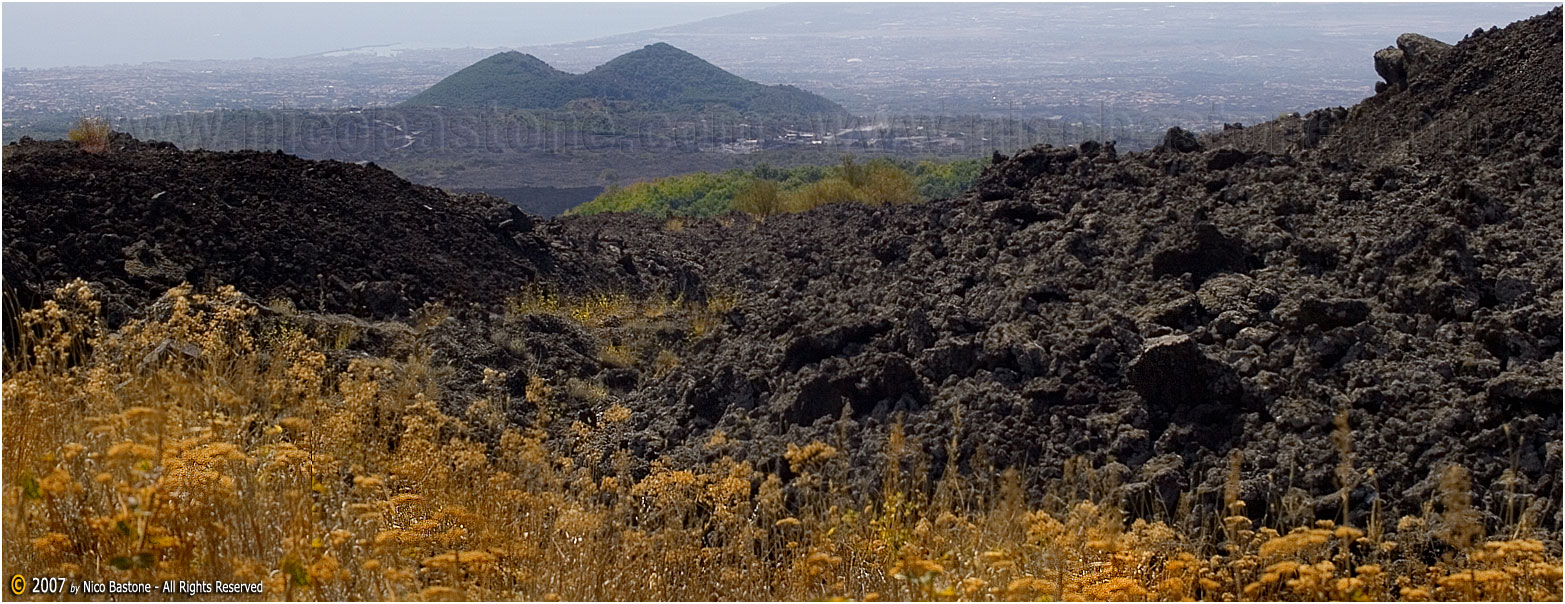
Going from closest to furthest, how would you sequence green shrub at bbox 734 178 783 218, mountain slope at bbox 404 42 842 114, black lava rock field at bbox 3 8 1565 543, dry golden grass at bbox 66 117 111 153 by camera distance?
black lava rock field at bbox 3 8 1565 543 → dry golden grass at bbox 66 117 111 153 → green shrub at bbox 734 178 783 218 → mountain slope at bbox 404 42 842 114

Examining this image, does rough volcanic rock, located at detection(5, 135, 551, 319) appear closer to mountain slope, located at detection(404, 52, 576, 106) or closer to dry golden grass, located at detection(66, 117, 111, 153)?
dry golden grass, located at detection(66, 117, 111, 153)

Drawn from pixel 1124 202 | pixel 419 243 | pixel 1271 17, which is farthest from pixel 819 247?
pixel 1271 17

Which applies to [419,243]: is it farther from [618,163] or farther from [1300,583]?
[618,163]

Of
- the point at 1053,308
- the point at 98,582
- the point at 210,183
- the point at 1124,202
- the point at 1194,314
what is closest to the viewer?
the point at 98,582

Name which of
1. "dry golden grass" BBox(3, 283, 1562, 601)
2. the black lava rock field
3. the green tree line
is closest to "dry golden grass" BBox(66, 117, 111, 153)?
the black lava rock field

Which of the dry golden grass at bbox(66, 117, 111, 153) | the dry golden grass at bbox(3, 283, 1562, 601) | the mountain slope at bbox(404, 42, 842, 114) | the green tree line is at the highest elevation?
the mountain slope at bbox(404, 42, 842, 114)

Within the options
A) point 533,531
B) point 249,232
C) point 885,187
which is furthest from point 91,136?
point 885,187

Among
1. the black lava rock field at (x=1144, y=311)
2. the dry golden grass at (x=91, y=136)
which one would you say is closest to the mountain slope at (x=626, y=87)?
the dry golden grass at (x=91, y=136)

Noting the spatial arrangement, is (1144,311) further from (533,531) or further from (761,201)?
(761,201)
